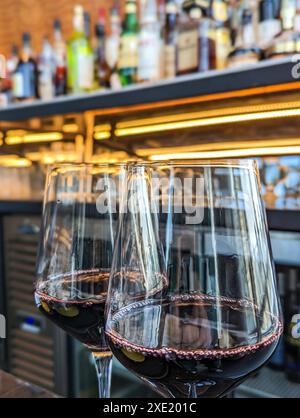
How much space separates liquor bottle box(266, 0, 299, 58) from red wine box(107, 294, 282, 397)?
96 cm

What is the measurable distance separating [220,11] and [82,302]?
4.10ft

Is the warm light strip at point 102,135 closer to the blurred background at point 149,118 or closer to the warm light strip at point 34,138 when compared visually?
the blurred background at point 149,118

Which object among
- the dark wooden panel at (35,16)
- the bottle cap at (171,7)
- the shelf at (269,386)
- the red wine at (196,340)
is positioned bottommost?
the shelf at (269,386)

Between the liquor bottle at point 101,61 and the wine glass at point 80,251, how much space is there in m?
1.29

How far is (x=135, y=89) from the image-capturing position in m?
1.25

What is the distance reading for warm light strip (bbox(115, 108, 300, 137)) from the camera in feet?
4.11

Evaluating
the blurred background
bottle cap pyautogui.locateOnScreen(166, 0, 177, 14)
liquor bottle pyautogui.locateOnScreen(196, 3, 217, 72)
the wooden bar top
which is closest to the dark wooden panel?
the blurred background

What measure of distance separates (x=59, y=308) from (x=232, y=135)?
45.1 inches

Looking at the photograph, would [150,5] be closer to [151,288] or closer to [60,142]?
[60,142]

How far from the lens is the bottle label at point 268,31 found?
118cm

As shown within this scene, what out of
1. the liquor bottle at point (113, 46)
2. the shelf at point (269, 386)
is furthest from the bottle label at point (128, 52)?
the shelf at point (269, 386)

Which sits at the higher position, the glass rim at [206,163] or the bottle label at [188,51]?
the bottle label at [188,51]

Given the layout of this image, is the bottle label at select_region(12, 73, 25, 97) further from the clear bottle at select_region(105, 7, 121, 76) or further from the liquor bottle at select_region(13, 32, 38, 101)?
the clear bottle at select_region(105, 7, 121, 76)

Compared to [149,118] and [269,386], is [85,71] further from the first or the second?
[269,386]
